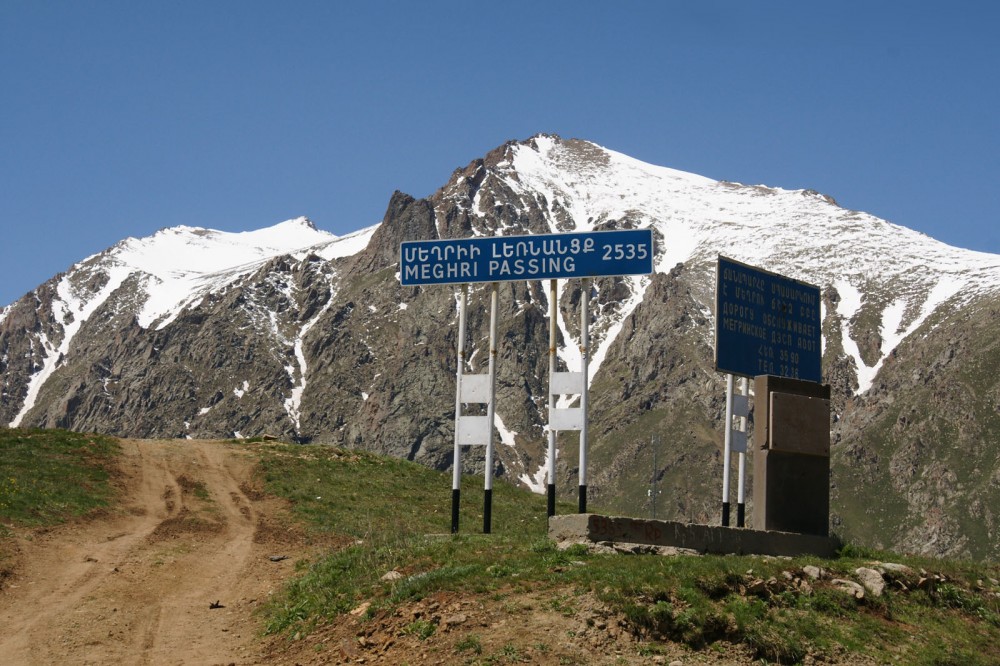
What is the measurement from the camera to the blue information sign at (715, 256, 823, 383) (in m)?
33.8

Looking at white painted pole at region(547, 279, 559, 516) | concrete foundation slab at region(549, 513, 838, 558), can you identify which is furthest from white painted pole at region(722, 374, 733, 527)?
concrete foundation slab at region(549, 513, 838, 558)

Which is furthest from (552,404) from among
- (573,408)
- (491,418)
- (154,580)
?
(154,580)

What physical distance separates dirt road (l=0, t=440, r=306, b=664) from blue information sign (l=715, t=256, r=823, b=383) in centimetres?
1311

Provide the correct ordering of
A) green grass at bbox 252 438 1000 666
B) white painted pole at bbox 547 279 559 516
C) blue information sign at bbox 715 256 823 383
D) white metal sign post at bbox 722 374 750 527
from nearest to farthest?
green grass at bbox 252 438 1000 666 < white painted pole at bbox 547 279 559 516 < blue information sign at bbox 715 256 823 383 < white metal sign post at bbox 722 374 750 527

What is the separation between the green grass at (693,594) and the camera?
2088 cm

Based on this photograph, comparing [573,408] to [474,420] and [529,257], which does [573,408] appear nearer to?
[474,420]

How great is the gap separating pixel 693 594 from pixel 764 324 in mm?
14972

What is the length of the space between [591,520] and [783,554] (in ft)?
17.7

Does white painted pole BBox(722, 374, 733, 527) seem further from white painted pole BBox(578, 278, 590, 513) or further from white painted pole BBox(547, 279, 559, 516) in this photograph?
white painted pole BBox(547, 279, 559, 516)

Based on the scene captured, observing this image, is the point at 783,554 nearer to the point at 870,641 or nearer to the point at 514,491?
the point at 870,641

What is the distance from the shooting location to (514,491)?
48.2m

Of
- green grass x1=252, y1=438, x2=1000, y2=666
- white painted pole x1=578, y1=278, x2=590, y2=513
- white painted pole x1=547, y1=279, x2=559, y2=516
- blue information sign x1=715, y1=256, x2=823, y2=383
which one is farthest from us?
blue information sign x1=715, y1=256, x2=823, y2=383

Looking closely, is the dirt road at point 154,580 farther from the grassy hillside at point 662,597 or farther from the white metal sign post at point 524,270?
the white metal sign post at point 524,270

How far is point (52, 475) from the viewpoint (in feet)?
124
